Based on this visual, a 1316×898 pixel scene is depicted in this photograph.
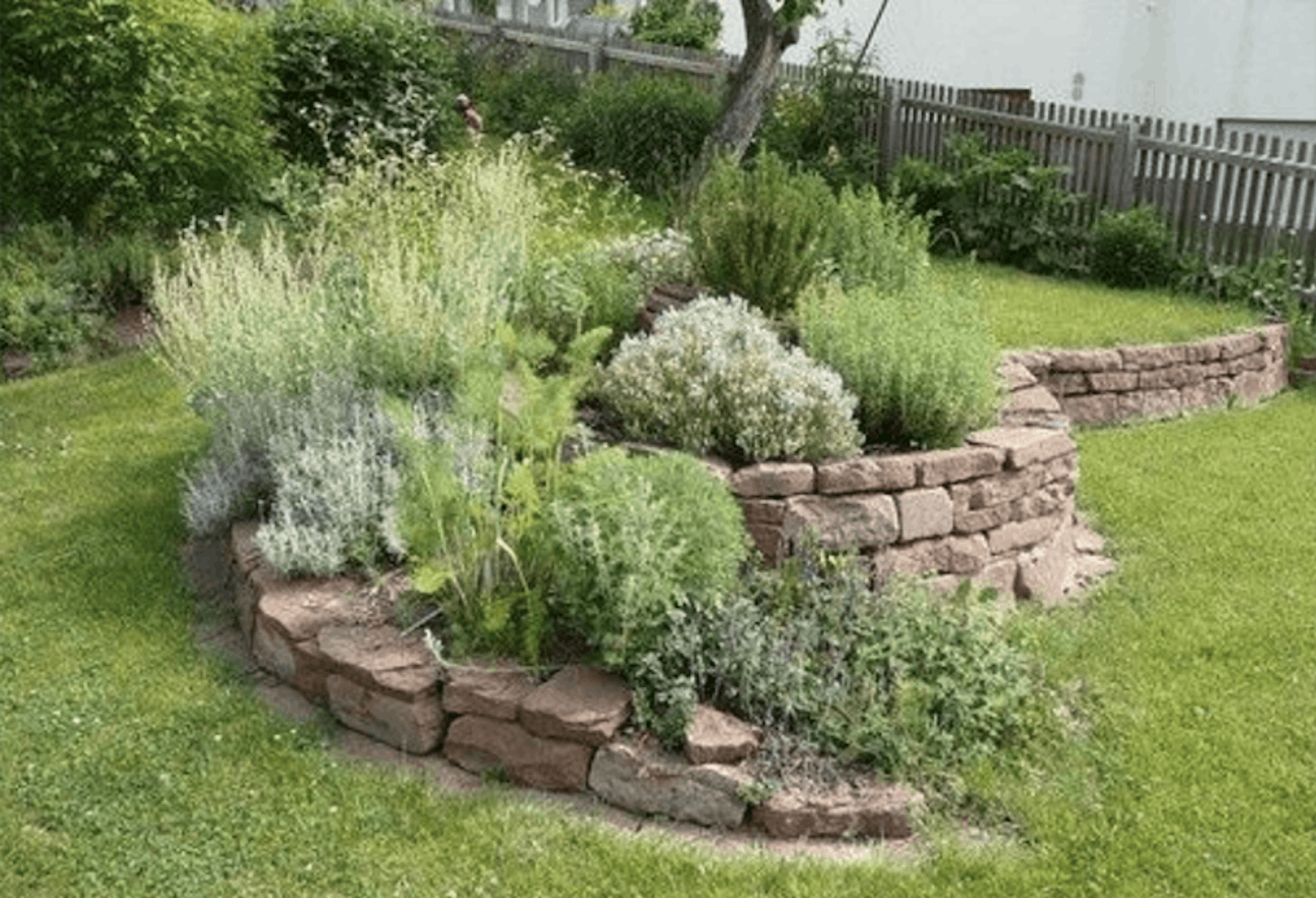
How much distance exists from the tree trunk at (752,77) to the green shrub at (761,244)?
599 centimetres

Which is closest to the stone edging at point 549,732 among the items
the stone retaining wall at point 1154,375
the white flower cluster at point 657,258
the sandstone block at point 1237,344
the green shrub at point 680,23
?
the white flower cluster at point 657,258

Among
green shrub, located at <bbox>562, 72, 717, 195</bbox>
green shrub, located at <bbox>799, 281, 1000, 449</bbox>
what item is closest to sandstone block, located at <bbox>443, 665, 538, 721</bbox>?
green shrub, located at <bbox>799, 281, 1000, 449</bbox>

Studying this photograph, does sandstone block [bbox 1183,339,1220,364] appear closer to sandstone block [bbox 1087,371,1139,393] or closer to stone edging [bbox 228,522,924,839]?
sandstone block [bbox 1087,371,1139,393]

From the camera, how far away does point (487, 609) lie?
473cm

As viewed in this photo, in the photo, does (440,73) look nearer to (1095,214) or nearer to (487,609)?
(1095,214)

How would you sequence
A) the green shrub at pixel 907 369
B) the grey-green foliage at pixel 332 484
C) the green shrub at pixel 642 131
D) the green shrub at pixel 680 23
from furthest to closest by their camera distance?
the green shrub at pixel 680 23 < the green shrub at pixel 642 131 < the green shrub at pixel 907 369 < the grey-green foliage at pixel 332 484

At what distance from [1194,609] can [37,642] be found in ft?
14.5

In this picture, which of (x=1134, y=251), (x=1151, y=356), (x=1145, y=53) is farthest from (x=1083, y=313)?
(x=1145, y=53)

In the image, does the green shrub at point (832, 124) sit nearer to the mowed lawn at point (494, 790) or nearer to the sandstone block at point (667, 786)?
the mowed lawn at point (494, 790)

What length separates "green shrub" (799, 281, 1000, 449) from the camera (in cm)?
583

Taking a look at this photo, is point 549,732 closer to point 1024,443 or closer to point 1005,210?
point 1024,443

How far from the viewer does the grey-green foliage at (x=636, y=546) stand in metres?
4.56

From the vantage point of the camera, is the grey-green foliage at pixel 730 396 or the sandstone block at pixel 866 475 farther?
the grey-green foliage at pixel 730 396

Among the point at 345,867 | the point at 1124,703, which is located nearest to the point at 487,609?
the point at 345,867
